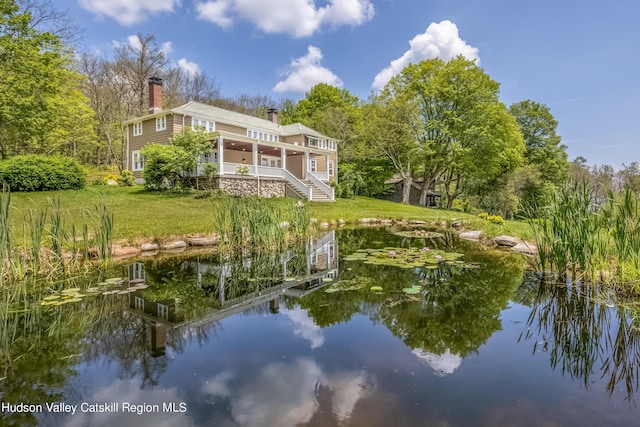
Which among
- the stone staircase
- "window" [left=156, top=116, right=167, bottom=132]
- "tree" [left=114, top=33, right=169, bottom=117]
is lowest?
the stone staircase

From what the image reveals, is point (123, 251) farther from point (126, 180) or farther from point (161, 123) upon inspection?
point (161, 123)

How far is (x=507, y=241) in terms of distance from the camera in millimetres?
8609

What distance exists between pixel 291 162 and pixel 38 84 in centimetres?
1548

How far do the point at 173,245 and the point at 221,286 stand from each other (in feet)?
Answer: 11.6

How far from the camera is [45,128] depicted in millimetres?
15633

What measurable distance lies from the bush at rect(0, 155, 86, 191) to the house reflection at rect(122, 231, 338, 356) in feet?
35.7

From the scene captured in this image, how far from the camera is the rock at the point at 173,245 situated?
7.78 metres

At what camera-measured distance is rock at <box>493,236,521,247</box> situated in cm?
850

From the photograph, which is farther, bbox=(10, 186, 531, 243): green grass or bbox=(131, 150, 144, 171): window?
bbox=(131, 150, 144, 171): window

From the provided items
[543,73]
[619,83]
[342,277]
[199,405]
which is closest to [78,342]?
[199,405]

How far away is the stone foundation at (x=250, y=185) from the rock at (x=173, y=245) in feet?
25.4

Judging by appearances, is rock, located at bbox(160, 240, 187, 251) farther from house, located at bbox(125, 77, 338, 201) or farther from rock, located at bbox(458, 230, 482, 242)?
house, located at bbox(125, 77, 338, 201)

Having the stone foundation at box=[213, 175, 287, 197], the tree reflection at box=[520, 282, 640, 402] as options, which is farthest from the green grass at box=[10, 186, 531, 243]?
the tree reflection at box=[520, 282, 640, 402]

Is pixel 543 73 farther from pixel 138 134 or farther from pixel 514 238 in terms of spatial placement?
pixel 138 134
